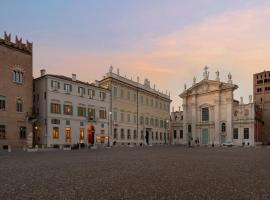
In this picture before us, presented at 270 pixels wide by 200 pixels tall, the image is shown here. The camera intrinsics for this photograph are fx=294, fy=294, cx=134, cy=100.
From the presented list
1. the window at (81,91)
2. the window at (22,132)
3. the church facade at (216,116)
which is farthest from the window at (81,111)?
Answer: the church facade at (216,116)

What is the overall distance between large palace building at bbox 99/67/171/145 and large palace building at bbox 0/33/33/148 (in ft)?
57.8

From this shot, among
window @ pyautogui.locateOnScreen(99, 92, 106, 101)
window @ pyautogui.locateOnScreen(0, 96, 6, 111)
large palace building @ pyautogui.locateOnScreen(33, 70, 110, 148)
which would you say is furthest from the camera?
window @ pyautogui.locateOnScreen(99, 92, 106, 101)

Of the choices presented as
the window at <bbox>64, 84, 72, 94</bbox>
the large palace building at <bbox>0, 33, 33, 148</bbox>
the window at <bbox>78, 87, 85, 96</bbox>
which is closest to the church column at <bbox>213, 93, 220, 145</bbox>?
the window at <bbox>78, 87, 85, 96</bbox>

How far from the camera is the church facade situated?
219 ft

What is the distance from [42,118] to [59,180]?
115ft

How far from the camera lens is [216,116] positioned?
2793 inches

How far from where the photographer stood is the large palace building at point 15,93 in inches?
1444

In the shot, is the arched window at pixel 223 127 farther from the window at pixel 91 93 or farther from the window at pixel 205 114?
the window at pixel 91 93

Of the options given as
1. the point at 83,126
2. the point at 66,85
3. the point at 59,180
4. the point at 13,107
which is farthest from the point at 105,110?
the point at 59,180

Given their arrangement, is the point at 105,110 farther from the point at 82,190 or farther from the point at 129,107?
the point at 82,190

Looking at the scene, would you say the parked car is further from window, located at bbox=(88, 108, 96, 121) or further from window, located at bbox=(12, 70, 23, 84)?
window, located at bbox=(12, 70, 23, 84)

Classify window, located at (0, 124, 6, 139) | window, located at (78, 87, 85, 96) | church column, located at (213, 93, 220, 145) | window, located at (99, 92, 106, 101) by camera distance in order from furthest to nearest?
church column, located at (213, 93, 220, 145)
window, located at (99, 92, 106, 101)
window, located at (78, 87, 85, 96)
window, located at (0, 124, 6, 139)

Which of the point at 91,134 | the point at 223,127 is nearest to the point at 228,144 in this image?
the point at 223,127

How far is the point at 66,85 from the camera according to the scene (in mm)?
45531
